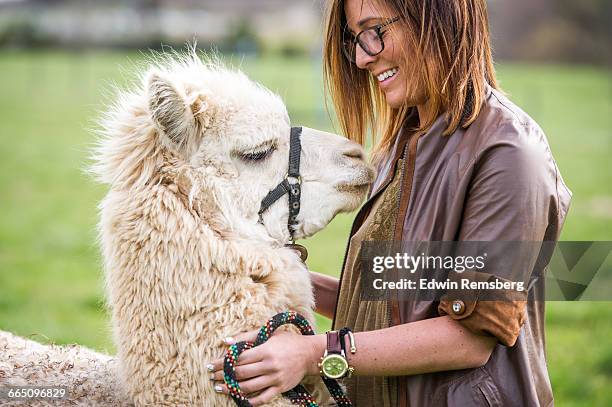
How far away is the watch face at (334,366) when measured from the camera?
6.11 feet

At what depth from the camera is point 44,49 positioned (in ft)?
131

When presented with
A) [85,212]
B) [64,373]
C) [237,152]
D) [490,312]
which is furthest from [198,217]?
[85,212]

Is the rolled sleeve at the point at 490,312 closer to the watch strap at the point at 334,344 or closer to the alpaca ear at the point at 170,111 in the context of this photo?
the watch strap at the point at 334,344

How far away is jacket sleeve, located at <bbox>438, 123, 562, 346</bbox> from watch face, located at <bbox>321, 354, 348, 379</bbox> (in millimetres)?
299

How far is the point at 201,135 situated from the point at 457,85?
0.75 m

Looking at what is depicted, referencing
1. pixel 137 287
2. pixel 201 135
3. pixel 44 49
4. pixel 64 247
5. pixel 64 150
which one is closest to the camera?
pixel 137 287

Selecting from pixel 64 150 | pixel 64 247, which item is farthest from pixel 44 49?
pixel 64 247

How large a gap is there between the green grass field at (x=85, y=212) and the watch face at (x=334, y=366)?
766 millimetres

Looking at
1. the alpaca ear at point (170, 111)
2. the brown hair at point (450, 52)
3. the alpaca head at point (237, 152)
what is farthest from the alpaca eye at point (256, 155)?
the brown hair at point (450, 52)

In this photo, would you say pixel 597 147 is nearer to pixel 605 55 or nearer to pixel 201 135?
pixel 201 135

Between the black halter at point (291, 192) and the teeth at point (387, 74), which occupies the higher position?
the teeth at point (387, 74)

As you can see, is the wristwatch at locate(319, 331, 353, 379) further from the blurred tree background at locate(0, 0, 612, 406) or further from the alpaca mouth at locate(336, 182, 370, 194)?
the blurred tree background at locate(0, 0, 612, 406)

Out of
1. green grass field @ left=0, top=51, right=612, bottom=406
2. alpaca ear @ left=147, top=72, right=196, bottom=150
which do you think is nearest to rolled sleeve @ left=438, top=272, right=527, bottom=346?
alpaca ear @ left=147, top=72, right=196, bottom=150

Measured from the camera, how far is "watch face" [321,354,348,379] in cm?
186
